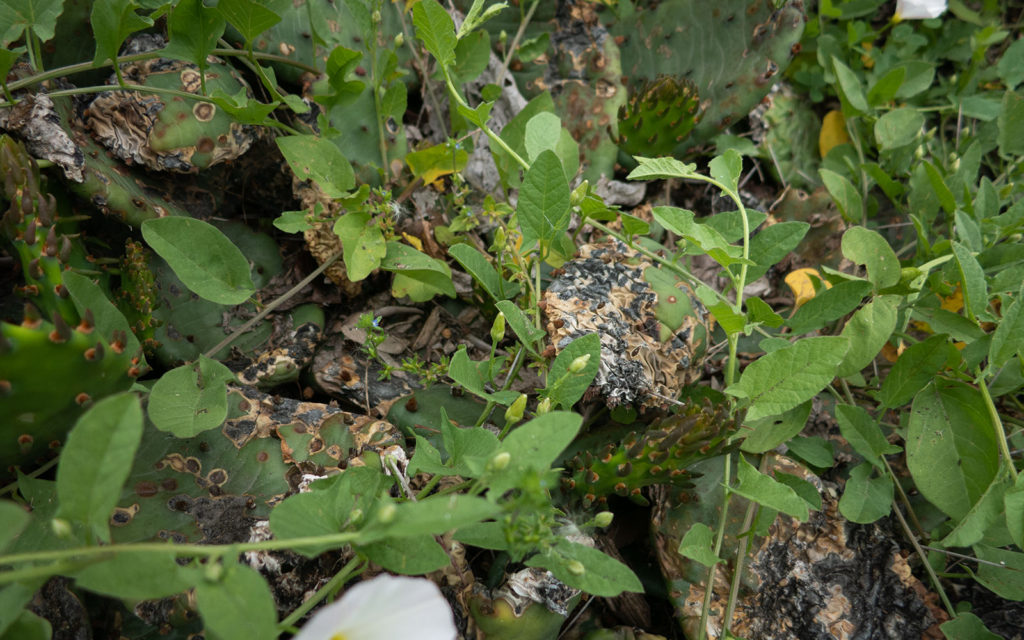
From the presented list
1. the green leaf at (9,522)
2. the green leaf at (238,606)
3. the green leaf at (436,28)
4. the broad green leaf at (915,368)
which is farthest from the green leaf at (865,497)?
the green leaf at (9,522)

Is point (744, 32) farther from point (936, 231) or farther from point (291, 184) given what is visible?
point (291, 184)

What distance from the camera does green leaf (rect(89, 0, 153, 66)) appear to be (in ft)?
3.52

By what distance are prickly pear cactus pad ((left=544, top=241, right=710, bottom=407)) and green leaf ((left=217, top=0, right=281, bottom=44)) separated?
31.4 inches

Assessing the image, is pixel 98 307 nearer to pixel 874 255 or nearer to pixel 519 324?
pixel 519 324

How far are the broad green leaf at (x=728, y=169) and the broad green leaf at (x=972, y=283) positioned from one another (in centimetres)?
42

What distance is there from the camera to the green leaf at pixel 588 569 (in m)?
0.83

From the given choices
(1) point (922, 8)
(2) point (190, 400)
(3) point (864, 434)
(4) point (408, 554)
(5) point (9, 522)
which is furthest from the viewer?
(1) point (922, 8)

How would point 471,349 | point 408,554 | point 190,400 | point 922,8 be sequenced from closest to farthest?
point 408,554 → point 190,400 → point 471,349 → point 922,8

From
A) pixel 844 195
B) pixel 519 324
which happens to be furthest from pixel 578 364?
pixel 844 195

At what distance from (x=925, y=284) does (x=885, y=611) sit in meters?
0.74

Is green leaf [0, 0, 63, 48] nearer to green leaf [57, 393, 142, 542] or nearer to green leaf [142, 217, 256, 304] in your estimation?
green leaf [142, 217, 256, 304]

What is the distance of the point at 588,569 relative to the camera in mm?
870

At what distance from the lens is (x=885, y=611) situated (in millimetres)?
1251

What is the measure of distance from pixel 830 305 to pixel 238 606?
1.17 metres
